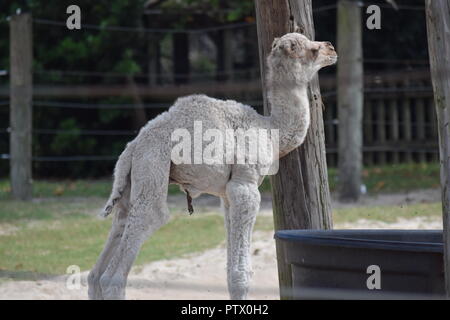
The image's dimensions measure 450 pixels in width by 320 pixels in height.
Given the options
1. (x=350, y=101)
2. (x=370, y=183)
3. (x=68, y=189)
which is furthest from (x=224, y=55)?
(x=350, y=101)

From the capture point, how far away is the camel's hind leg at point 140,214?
3.89m

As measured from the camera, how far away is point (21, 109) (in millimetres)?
10781

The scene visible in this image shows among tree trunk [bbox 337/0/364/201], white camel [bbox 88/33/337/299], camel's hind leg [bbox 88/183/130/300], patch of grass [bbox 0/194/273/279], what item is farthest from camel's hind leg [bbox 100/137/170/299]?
tree trunk [bbox 337/0/364/201]

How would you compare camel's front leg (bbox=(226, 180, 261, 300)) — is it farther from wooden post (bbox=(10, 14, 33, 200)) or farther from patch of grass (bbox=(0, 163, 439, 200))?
patch of grass (bbox=(0, 163, 439, 200))

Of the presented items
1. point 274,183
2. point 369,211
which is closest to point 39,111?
point 369,211

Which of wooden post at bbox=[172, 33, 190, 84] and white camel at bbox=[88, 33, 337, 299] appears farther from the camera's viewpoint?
wooden post at bbox=[172, 33, 190, 84]

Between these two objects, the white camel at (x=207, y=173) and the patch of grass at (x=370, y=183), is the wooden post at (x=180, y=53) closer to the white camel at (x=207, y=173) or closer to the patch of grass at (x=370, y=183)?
the patch of grass at (x=370, y=183)

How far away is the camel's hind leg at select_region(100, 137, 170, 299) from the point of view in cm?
389

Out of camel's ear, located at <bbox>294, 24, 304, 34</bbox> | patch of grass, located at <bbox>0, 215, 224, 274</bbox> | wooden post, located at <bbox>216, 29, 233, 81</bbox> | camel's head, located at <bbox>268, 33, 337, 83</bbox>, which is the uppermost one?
wooden post, located at <bbox>216, 29, 233, 81</bbox>

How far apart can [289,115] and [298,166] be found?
62 cm

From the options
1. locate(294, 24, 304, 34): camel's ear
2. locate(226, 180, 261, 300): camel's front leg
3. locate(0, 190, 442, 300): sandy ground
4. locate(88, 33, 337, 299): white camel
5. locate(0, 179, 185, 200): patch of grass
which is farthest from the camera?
locate(0, 179, 185, 200): patch of grass

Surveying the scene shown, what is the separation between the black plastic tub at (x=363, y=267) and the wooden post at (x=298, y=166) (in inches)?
26.4

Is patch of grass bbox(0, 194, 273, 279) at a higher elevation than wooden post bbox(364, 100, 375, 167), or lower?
lower
